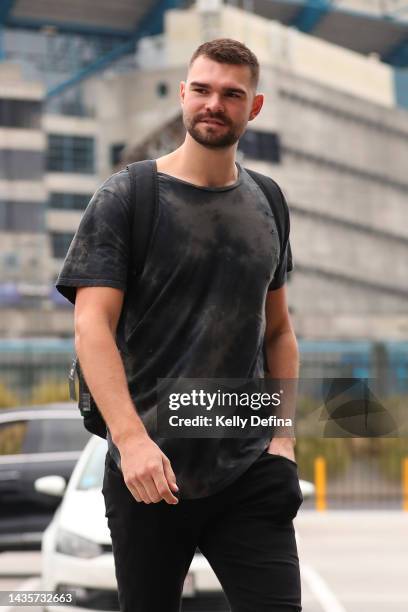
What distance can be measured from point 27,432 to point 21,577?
5.63 feet

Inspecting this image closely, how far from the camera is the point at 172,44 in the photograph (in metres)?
79.4

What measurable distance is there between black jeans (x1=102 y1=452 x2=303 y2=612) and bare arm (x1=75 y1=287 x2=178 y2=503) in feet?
0.48

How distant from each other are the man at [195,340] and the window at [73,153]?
80829 mm

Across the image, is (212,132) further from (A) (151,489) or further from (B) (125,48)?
(B) (125,48)

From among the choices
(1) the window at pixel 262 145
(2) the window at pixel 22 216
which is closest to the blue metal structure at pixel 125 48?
(1) the window at pixel 262 145

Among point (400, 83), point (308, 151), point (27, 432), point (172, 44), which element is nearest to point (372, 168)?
point (308, 151)

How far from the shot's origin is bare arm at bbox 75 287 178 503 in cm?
321

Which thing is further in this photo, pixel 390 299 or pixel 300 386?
pixel 390 299

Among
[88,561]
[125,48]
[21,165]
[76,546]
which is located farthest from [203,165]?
[125,48]

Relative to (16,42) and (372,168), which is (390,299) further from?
(16,42)

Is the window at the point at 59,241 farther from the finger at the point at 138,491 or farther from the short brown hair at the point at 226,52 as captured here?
the finger at the point at 138,491

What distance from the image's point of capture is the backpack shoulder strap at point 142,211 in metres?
3.42

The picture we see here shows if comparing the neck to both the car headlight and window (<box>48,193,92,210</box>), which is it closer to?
the car headlight

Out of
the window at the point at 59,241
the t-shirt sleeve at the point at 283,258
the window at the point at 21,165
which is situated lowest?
the window at the point at 59,241
